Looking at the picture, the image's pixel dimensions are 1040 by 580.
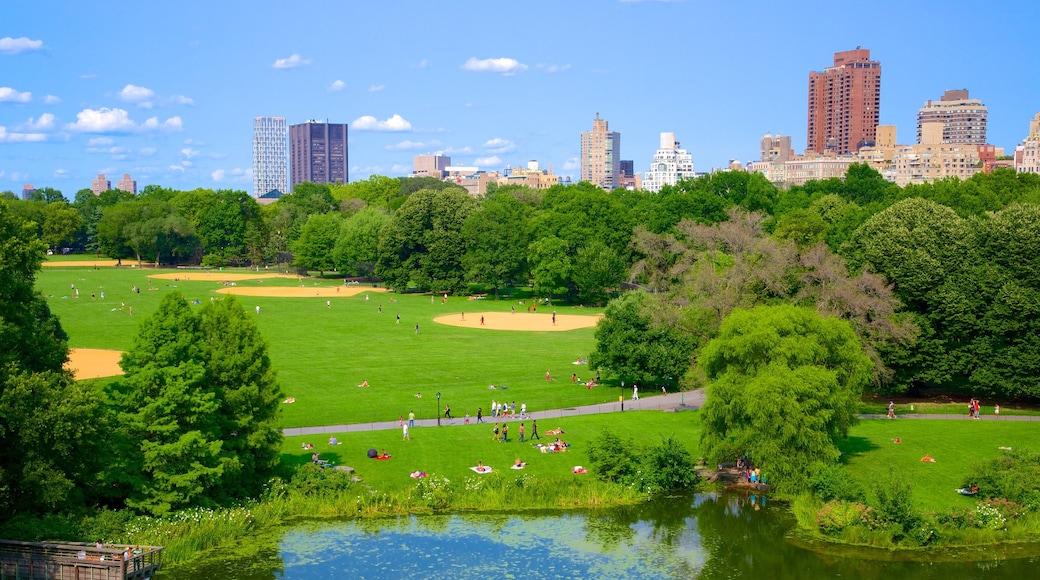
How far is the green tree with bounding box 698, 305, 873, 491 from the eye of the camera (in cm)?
3866

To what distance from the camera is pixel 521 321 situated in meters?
89.4

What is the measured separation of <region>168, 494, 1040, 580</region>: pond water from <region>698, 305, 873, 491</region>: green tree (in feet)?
9.52

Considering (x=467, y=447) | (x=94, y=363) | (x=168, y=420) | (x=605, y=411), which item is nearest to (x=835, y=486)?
(x=467, y=447)

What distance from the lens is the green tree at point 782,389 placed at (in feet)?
127

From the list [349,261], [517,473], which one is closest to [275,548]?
[517,473]

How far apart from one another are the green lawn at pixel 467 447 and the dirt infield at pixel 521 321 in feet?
109

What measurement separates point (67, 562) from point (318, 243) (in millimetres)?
105829

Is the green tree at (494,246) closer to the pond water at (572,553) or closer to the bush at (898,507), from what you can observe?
the pond water at (572,553)

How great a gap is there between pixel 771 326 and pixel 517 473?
Answer: 488 inches

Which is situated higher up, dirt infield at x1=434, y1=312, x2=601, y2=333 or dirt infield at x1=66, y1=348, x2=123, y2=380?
dirt infield at x1=434, y1=312, x2=601, y2=333

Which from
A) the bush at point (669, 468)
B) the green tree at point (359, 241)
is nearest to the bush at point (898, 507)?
the bush at point (669, 468)

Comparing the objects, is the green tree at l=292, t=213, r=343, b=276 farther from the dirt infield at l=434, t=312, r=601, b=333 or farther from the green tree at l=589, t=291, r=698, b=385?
the green tree at l=589, t=291, r=698, b=385

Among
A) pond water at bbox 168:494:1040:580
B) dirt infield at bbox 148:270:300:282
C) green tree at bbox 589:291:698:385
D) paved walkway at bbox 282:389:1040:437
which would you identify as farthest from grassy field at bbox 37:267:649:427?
dirt infield at bbox 148:270:300:282

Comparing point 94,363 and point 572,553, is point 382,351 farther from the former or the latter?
point 572,553
